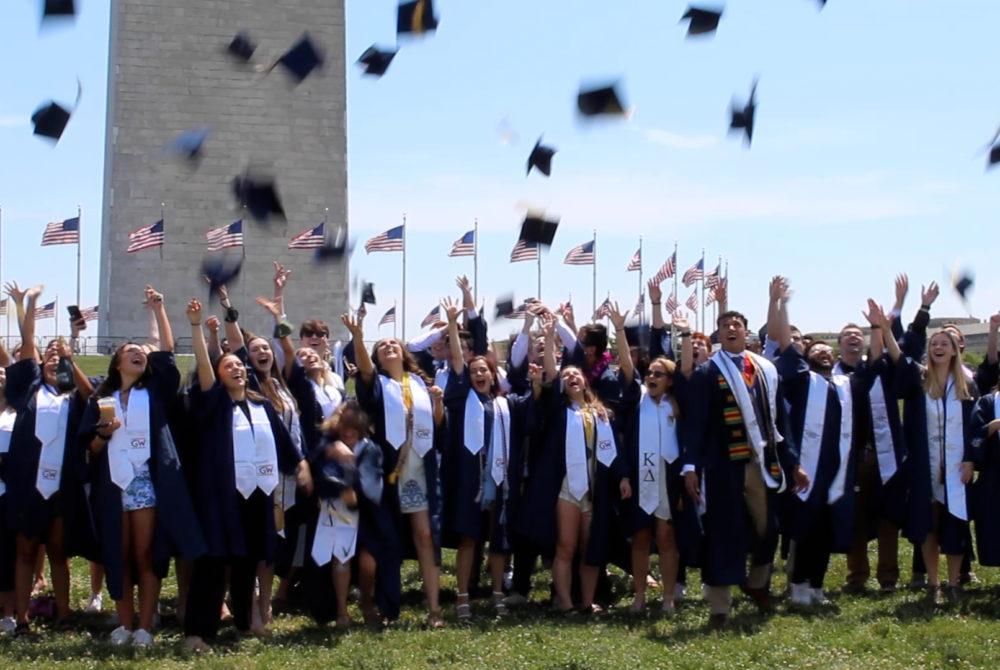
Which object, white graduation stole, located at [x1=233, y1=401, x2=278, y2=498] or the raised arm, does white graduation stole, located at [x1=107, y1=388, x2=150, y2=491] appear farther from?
white graduation stole, located at [x1=233, y1=401, x2=278, y2=498]

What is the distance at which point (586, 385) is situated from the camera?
9.97m

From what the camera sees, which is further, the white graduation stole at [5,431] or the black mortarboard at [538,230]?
the black mortarboard at [538,230]

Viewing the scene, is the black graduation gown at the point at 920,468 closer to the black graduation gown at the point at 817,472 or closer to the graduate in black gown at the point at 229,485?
the black graduation gown at the point at 817,472

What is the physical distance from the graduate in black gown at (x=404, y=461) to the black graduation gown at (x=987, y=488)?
141 inches

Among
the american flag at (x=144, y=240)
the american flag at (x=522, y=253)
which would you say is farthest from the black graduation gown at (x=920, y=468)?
the american flag at (x=144, y=240)

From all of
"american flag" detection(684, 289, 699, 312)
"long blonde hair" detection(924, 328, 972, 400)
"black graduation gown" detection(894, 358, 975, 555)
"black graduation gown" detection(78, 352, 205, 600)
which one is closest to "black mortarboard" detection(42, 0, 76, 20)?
"black graduation gown" detection(78, 352, 205, 600)

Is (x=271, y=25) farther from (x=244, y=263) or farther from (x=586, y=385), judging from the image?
(x=586, y=385)

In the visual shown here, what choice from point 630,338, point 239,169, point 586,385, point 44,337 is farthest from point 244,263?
point 586,385

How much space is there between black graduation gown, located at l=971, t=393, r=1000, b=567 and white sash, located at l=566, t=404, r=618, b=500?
2.43 metres

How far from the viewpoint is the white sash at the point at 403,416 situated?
933 centimetres

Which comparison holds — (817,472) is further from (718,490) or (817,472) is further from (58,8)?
(58,8)

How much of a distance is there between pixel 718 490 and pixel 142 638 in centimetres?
349

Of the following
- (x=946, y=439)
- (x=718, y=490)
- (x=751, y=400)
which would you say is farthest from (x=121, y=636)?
(x=946, y=439)

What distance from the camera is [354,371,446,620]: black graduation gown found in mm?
9164
